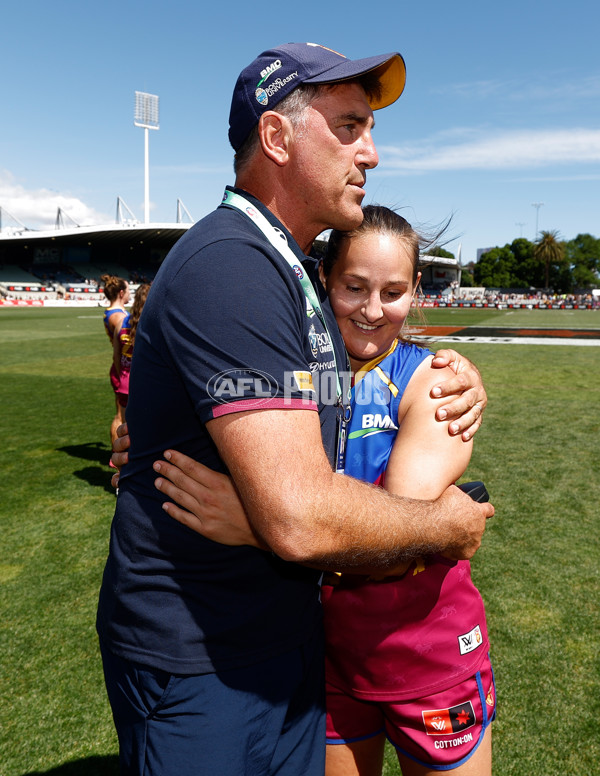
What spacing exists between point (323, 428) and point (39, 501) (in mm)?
5633

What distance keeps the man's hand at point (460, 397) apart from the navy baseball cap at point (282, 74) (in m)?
0.84

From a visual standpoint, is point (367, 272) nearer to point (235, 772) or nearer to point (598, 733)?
point (235, 772)

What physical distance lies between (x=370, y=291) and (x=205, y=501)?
88 cm

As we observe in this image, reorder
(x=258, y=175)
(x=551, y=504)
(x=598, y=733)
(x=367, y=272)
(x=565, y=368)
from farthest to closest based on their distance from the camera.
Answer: (x=565, y=368)
(x=551, y=504)
(x=598, y=733)
(x=367, y=272)
(x=258, y=175)

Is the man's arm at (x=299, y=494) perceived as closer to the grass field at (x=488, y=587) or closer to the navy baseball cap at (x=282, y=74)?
the navy baseball cap at (x=282, y=74)

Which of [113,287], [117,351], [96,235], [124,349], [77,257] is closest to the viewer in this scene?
[124,349]

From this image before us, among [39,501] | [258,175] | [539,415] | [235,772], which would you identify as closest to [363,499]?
[235,772]

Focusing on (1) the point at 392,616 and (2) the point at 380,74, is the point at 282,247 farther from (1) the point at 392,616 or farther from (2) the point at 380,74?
(1) the point at 392,616

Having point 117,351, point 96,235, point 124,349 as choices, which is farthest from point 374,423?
point 96,235

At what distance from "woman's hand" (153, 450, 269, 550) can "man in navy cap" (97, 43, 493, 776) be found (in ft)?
0.14

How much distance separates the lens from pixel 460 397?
67.0 inches

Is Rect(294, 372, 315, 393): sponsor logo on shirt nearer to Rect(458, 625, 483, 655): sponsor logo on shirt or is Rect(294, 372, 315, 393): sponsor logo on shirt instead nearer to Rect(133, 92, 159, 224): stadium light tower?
Rect(458, 625, 483, 655): sponsor logo on shirt

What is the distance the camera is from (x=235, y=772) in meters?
1.47

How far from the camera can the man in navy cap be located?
1230 mm
